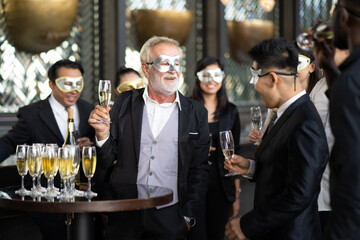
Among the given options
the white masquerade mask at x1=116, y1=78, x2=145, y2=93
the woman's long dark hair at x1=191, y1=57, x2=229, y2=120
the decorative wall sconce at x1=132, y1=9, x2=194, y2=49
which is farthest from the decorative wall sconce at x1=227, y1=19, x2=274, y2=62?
the white masquerade mask at x1=116, y1=78, x2=145, y2=93

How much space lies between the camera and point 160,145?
3.33 metres

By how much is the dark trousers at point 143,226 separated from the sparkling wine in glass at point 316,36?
5.42ft

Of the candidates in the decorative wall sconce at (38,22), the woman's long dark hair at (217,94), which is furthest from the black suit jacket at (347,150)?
the decorative wall sconce at (38,22)

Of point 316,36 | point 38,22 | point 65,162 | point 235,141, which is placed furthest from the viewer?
point 38,22

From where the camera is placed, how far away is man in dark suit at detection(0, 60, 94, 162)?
3.93 m

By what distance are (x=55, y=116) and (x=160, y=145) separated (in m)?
1.09

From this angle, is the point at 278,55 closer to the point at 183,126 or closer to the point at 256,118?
the point at 183,126

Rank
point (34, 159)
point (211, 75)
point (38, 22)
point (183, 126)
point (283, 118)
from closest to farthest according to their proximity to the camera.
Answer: point (283, 118) → point (34, 159) → point (183, 126) → point (211, 75) → point (38, 22)

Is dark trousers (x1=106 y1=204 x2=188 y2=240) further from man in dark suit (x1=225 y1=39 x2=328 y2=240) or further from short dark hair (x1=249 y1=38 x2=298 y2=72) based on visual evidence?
short dark hair (x1=249 y1=38 x2=298 y2=72)

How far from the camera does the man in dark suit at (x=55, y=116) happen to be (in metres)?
3.93

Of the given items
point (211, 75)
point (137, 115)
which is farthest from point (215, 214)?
point (137, 115)

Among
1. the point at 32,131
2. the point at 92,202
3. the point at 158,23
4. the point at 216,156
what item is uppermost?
the point at 158,23

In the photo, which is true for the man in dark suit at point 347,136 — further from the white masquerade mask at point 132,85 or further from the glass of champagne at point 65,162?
the white masquerade mask at point 132,85

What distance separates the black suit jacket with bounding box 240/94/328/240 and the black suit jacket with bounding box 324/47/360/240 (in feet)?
1.98
